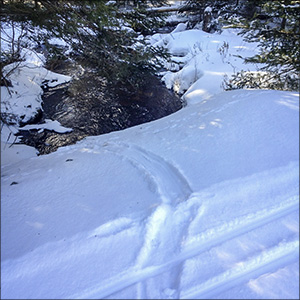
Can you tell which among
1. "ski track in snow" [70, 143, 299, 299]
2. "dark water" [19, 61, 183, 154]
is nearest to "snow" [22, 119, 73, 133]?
"dark water" [19, 61, 183, 154]

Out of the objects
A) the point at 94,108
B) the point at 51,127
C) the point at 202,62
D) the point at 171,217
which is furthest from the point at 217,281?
the point at 202,62

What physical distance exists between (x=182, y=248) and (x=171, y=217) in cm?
41

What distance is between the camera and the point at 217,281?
216 cm

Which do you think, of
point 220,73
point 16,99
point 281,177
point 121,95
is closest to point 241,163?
point 281,177

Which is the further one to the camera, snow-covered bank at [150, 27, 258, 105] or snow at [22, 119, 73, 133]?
snow-covered bank at [150, 27, 258, 105]

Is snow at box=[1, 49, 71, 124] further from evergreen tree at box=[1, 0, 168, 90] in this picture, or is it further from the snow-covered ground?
the snow-covered ground

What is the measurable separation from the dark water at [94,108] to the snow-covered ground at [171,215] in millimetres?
2740

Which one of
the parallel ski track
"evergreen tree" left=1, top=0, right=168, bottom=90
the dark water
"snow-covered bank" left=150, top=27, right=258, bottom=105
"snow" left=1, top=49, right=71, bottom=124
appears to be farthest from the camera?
"snow-covered bank" left=150, top=27, right=258, bottom=105

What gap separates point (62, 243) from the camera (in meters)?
2.62

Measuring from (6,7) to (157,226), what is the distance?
4.91 m

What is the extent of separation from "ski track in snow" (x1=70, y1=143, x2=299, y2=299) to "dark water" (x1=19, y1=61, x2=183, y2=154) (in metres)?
4.54

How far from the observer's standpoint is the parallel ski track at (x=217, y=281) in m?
2.15

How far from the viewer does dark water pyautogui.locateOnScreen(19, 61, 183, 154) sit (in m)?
7.19

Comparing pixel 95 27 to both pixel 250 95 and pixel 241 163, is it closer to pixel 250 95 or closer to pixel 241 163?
pixel 250 95
